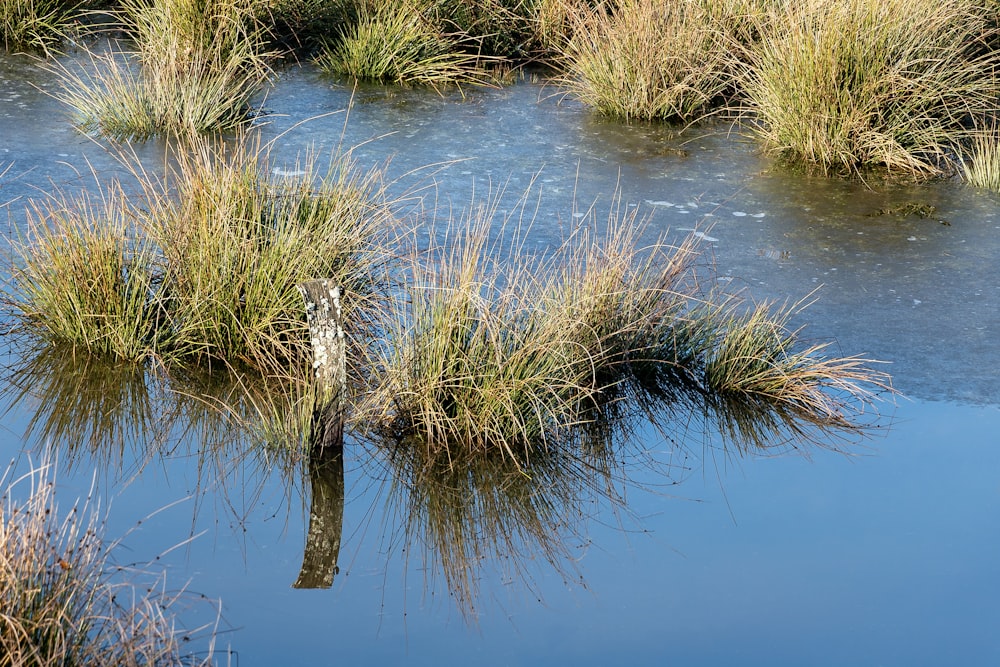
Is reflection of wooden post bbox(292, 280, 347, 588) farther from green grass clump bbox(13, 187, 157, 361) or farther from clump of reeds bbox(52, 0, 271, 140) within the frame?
clump of reeds bbox(52, 0, 271, 140)

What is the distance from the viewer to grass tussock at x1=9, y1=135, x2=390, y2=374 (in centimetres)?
458

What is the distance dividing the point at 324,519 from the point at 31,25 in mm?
6820

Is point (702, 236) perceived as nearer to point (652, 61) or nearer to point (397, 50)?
point (652, 61)

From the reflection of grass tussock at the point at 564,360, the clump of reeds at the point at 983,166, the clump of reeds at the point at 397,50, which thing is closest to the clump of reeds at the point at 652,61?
the clump of reeds at the point at 397,50

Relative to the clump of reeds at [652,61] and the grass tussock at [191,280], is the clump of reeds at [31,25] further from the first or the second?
the grass tussock at [191,280]

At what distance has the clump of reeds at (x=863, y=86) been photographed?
7195 mm

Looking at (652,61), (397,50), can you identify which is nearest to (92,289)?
(652,61)

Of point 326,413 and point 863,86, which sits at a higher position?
point 863,86

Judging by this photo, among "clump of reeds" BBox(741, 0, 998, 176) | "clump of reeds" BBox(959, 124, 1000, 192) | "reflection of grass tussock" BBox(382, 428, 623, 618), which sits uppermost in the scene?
"clump of reeds" BBox(741, 0, 998, 176)

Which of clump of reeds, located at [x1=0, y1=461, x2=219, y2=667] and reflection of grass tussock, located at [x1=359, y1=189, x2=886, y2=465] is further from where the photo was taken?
reflection of grass tussock, located at [x1=359, y1=189, x2=886, y2=465]

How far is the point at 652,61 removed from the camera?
823 cm

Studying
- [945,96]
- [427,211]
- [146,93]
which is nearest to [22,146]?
[146,93]

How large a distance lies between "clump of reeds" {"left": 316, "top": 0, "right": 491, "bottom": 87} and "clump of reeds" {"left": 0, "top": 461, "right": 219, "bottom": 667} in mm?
6462

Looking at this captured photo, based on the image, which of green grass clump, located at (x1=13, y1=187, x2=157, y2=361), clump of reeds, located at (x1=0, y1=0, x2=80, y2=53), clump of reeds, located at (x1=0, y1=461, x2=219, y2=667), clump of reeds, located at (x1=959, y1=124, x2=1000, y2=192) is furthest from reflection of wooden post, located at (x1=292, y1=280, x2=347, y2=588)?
clump of reeds, located at (x1=0, y1=0, x2=80, y2=53)
